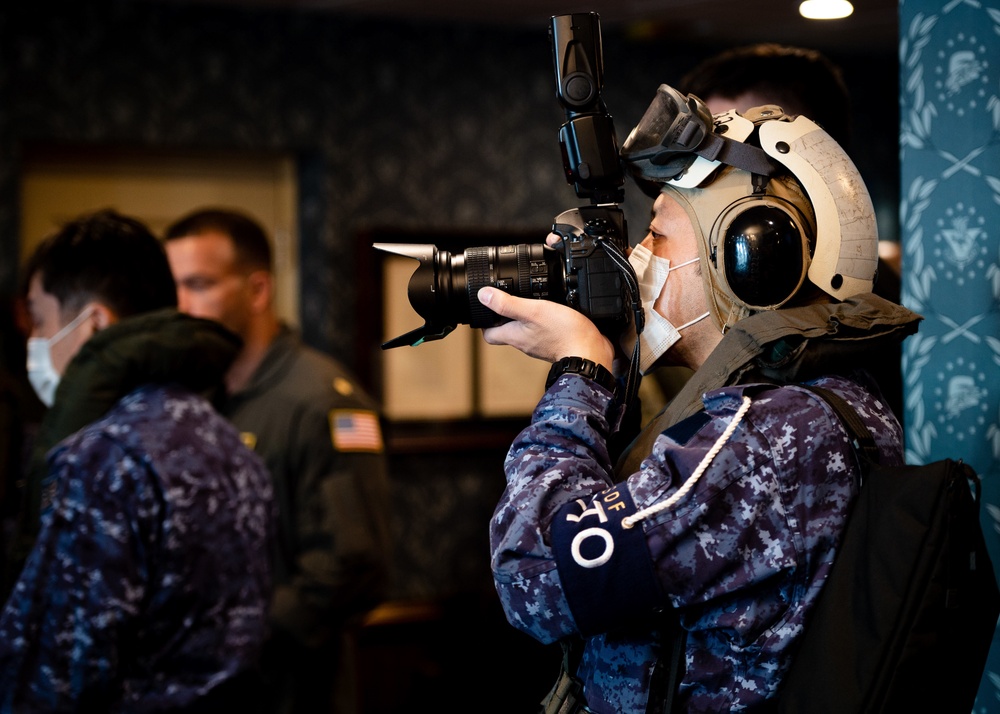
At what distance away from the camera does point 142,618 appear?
1400 mm

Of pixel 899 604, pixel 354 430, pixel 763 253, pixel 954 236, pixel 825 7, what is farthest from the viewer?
pixel 354 430

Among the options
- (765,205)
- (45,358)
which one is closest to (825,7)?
(765,205)

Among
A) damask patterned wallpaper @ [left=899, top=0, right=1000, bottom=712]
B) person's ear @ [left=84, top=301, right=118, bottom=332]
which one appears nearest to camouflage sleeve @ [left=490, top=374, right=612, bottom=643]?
damask patterned wallpaper @ [left=899, top=0, right=1000, bottom=712]

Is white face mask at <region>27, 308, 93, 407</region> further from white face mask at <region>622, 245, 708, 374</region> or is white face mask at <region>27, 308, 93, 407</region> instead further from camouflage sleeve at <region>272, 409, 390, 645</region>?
white face mask at <region>622, 245, 708, 374</region>

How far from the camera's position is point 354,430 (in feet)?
→ 7.77

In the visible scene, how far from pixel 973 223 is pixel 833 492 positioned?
1.77 feet

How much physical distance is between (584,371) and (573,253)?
0.45 ft

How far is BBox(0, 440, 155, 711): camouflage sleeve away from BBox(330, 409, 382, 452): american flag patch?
0.98 meters

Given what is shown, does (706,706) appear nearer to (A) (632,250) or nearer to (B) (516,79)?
(A) (632,250)

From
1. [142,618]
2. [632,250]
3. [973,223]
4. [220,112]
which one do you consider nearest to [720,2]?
[220,112]

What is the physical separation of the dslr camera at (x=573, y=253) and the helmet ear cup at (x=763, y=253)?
0.39 ft

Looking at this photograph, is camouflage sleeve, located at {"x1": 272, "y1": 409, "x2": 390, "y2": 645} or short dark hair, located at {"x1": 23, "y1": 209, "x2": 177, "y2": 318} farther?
camouflage sleeve, located at {"x1": 272, "y1": 409, "x2": 390, "y2": 645}

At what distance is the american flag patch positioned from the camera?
91.8 inches

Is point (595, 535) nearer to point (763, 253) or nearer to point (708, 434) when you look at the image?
point (708, 434)
